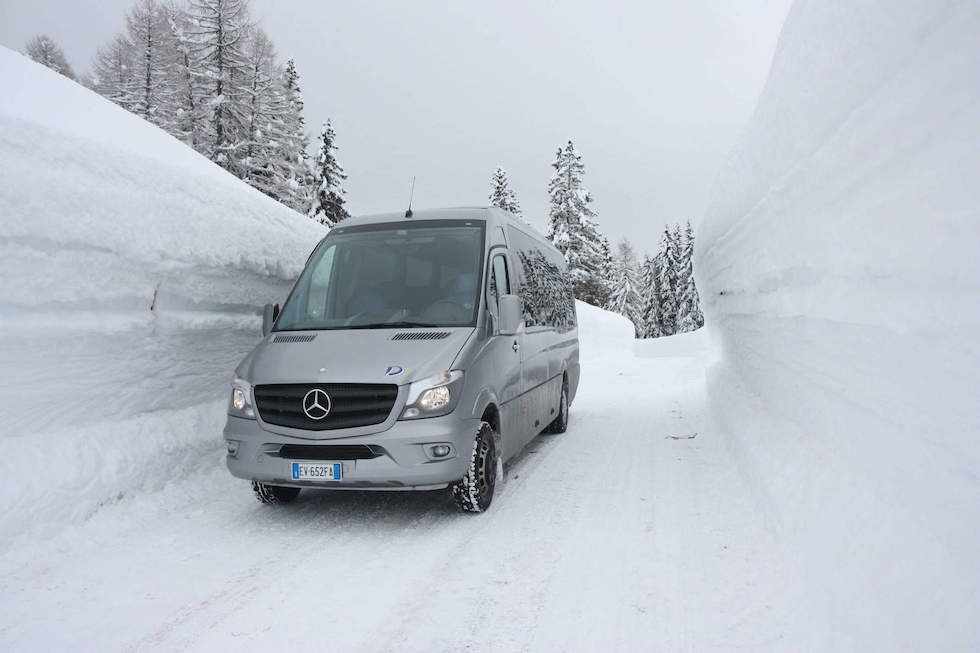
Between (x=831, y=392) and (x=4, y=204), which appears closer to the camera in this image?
(x=831, y=392)

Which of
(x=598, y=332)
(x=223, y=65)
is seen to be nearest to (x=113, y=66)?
(x=223, y=65)

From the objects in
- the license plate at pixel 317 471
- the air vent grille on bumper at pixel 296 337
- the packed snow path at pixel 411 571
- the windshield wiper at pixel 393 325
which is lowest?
the packed snow path at pixel 411 571

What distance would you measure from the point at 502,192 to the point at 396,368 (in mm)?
47220

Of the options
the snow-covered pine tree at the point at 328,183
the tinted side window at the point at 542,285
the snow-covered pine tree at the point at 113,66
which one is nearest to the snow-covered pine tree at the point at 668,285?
the snow-covered pine tree at the point at 328,183

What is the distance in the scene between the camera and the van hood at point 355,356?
4762 millimetres

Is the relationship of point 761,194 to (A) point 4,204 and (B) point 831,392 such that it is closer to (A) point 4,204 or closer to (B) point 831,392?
(B) point 831,392

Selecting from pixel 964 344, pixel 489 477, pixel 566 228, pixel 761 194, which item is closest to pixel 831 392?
pixel 964 344

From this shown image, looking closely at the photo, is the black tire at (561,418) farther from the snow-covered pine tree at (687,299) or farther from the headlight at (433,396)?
the snow-covered pine tree at (687,299)

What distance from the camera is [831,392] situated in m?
4.02

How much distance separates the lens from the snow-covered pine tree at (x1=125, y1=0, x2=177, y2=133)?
35250 mm

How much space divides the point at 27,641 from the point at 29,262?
2.70m

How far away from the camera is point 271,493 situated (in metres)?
5.34

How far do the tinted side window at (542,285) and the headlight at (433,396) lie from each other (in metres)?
2.09

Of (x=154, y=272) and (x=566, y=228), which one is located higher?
(x=566, y=228)
